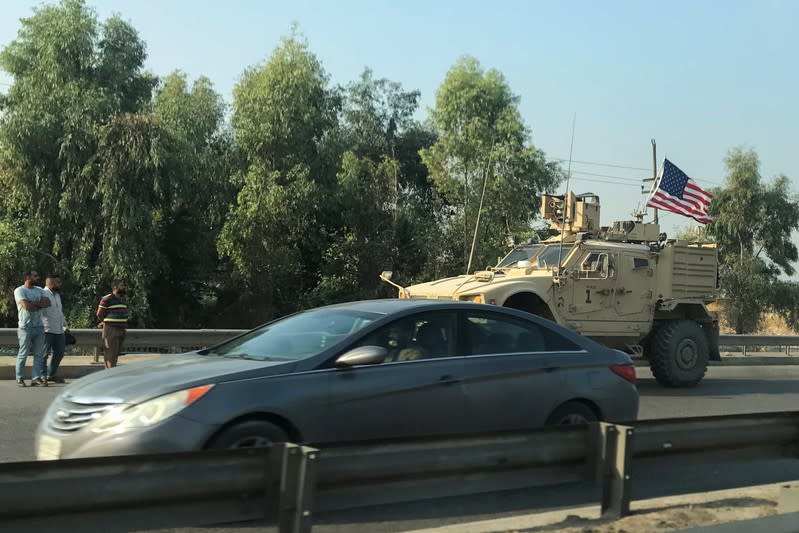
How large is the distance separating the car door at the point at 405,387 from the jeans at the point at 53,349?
296 inches

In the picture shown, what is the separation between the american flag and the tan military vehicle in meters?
3.14

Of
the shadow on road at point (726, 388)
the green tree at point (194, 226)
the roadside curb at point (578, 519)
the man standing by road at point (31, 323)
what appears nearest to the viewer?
the roadside curb at point (578, 519)

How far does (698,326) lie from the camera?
1419cm

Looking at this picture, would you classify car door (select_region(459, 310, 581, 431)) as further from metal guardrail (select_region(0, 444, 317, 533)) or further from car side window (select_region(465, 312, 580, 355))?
metal guardrail (select_region(0, 444, 317, 533))

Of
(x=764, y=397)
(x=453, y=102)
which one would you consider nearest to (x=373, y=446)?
(x=764, y=397)

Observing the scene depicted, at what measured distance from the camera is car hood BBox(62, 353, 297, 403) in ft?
16.5

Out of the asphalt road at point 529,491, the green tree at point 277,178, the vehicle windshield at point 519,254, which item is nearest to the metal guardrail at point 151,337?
the asphalt road at point 529,491

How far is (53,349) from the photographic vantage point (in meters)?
11.8

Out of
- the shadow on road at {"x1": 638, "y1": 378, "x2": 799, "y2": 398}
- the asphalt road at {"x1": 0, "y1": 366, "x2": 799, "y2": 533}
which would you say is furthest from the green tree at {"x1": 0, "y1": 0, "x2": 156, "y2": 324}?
the shadow on road at {"x1": 638, "y1": 378, "x2": 799, "y2": 398}

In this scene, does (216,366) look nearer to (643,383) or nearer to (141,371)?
(141,371)

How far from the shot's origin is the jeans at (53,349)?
38.2ft

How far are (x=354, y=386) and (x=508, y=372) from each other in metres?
1.34

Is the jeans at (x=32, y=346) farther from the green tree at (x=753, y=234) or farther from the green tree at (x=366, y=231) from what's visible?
the green tree at (x=753, y=234)

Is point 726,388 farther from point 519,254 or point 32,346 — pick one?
point 32,346
